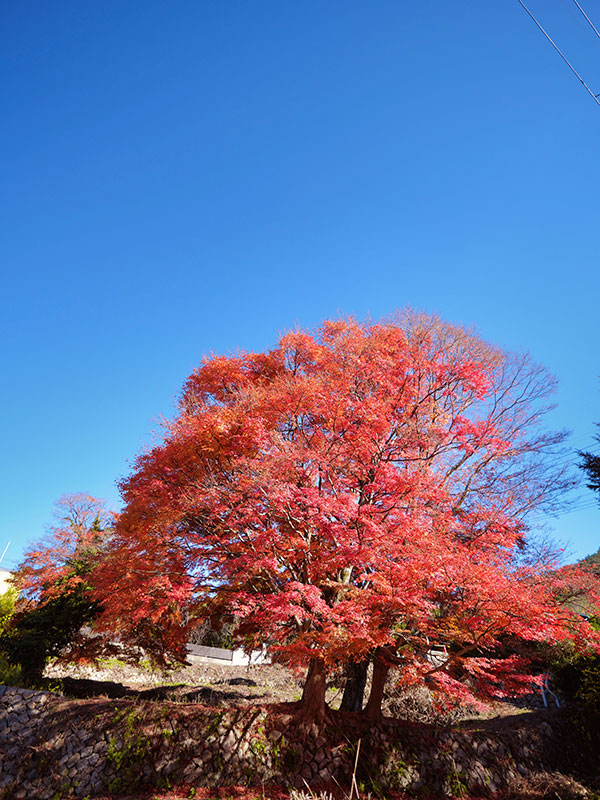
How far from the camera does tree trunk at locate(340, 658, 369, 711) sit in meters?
11.1

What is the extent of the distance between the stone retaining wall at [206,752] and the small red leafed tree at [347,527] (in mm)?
888

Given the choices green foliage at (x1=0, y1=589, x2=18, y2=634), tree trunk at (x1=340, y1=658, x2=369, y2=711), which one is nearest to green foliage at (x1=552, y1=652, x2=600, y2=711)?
tree trunk at (x1=340, y1=658, x2=369, y2=711)

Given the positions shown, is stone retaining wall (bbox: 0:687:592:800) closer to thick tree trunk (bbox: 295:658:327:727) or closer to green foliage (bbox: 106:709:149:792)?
green foliage (bbox: 106:709:149:792)

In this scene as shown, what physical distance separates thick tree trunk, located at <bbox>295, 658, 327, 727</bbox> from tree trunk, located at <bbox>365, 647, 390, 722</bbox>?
1.27 m

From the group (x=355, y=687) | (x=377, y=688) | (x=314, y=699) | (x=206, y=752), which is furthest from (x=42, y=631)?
(x=377, y=688)

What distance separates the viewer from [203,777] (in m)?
8.46

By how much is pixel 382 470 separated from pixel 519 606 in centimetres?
383

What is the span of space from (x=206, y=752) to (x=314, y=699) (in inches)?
100

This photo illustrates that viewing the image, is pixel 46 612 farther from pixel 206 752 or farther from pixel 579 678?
pixel 579 678

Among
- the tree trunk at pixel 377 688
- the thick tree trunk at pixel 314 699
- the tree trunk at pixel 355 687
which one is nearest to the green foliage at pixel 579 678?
the tree trunk at pixel 377 688

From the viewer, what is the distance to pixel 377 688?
10.5 metres

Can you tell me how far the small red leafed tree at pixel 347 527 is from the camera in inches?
329

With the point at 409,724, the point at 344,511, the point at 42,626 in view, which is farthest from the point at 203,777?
the point at 42,626

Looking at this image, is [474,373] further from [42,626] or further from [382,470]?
[42,626]
